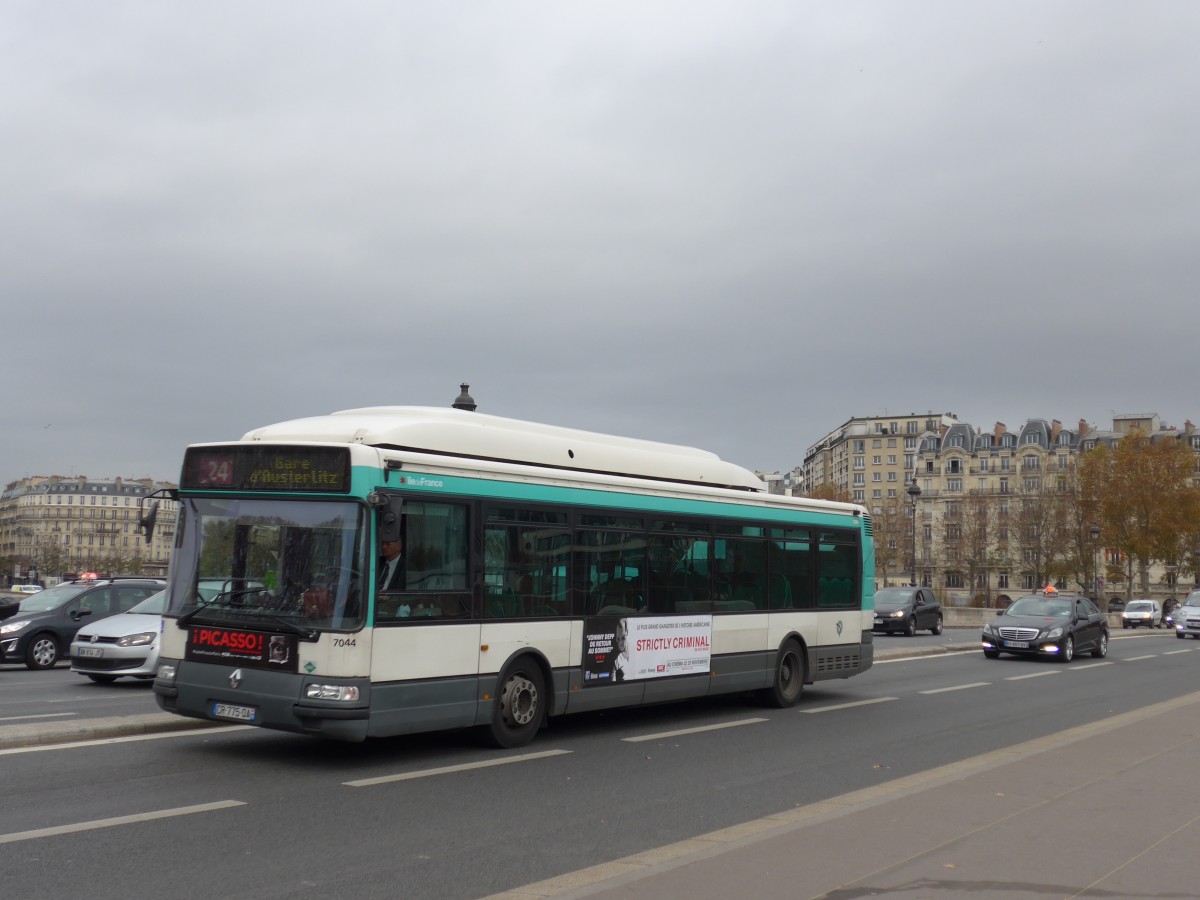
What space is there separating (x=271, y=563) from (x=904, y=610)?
3155cm

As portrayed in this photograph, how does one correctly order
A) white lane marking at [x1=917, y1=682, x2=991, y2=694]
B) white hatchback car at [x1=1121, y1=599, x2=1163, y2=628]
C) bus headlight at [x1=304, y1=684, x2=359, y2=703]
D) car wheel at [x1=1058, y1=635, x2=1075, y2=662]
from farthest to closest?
white hatchback car at [x1=1121, y1=599, x2=1163, y2=628] → car wheel at [x1=1058, y1=635, x2=1075, y2=662] → white lane marking at [x1=917, y1=682, x2=991, y2=694] → bus headlight at [x1=304, y1=684, x2=359, y2=703]

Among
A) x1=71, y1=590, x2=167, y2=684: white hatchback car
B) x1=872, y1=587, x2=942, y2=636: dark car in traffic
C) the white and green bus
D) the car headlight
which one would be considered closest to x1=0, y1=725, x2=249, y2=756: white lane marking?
the white and green bus

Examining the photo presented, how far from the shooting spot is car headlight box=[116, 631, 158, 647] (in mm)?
17203

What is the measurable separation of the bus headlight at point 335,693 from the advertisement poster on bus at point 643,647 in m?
3.22

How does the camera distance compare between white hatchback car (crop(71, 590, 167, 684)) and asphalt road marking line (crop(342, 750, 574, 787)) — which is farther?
white hatchback car (crop(71, 590, 167, 684))

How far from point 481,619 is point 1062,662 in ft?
65.8

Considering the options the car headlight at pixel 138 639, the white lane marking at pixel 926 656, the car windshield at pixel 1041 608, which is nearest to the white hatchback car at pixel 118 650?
the car headlight at pixel 138 639

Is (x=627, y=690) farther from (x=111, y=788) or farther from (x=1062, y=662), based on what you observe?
(x=1062, y=662)

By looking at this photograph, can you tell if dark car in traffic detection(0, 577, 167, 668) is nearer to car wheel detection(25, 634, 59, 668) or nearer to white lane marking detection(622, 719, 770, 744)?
car wheel detection(25, 634, 59, 668)

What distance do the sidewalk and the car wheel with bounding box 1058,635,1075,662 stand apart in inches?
709

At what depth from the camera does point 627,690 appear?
12.9 metres

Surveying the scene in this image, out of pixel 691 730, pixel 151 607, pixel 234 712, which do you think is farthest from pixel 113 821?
pixel 151 607

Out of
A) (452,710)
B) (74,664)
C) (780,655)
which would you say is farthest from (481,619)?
(74,664)

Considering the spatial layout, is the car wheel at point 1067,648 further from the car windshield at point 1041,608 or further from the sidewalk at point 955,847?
the sidewalk at point 955,847
